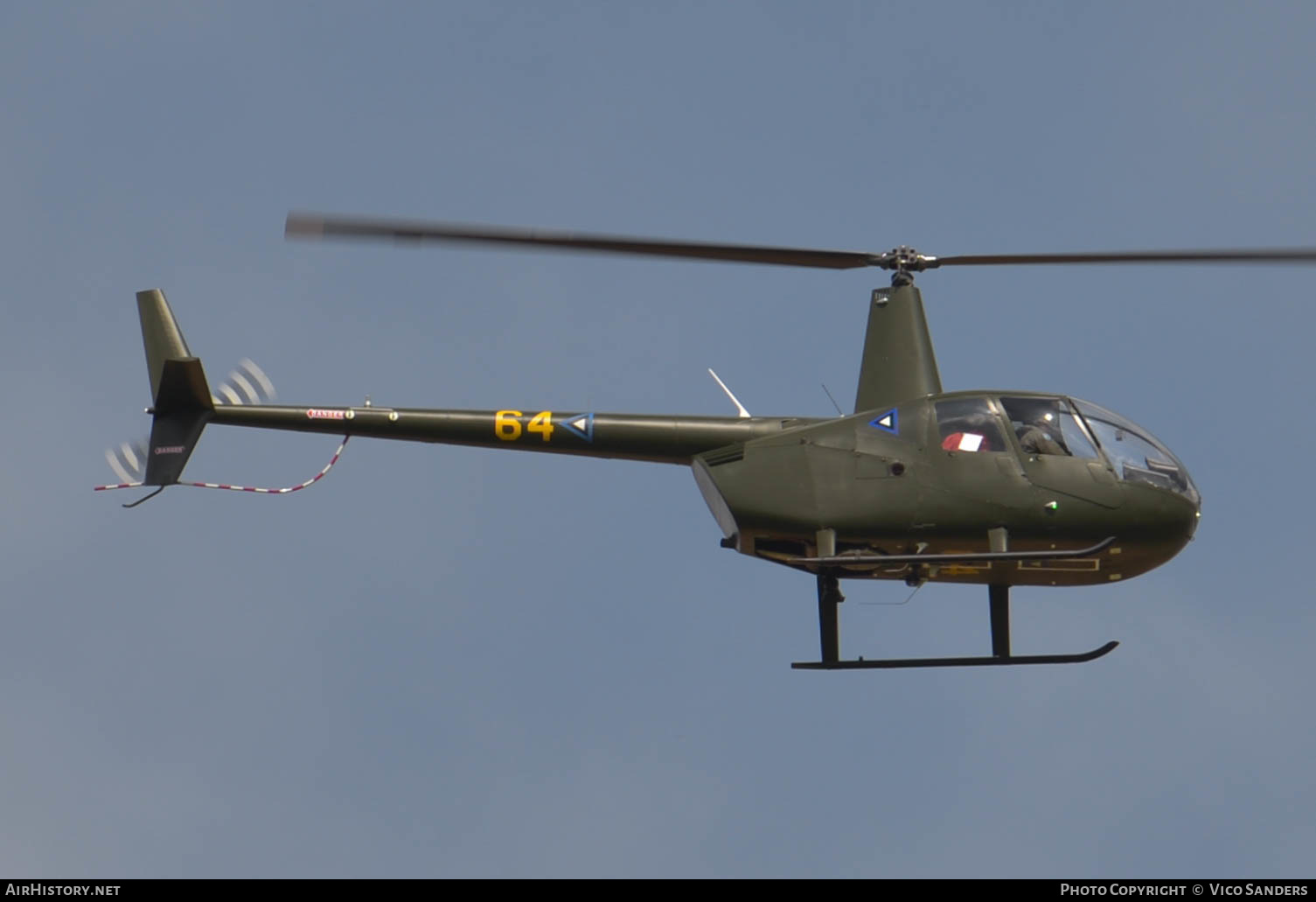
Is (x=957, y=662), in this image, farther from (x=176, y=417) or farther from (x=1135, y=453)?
(x=176, y=417)

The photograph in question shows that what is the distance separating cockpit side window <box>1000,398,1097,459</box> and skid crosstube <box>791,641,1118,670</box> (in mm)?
2549

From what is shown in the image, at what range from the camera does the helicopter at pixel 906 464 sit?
20.8 m

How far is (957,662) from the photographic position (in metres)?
21.2

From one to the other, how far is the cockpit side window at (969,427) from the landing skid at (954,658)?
1.08 m

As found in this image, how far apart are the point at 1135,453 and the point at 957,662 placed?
132 inches

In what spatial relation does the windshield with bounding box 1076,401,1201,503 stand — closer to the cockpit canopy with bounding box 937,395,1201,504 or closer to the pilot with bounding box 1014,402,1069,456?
the cockpit canopy with bounding box 937,395,1201,504

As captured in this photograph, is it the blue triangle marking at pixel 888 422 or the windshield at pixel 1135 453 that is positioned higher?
the blue triangle marking at pixel 888 422

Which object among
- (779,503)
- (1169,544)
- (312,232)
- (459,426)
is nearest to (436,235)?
(312,232)

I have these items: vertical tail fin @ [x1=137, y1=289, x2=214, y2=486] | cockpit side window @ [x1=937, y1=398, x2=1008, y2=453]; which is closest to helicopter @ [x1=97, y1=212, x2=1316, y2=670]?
cockpit side window @ [x1=937, y1=398, x2=1008, y2=453]

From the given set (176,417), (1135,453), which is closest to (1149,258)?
(1135,453)

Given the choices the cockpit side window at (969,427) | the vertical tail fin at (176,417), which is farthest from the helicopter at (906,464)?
the vertical tail fin at (176,417)

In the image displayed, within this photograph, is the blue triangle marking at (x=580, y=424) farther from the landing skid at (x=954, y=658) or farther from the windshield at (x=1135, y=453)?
the windshield at (x=1135, y=453)

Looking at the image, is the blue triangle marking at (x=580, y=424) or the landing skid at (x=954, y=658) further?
the blue triangle marking at (x=580, y=424)
